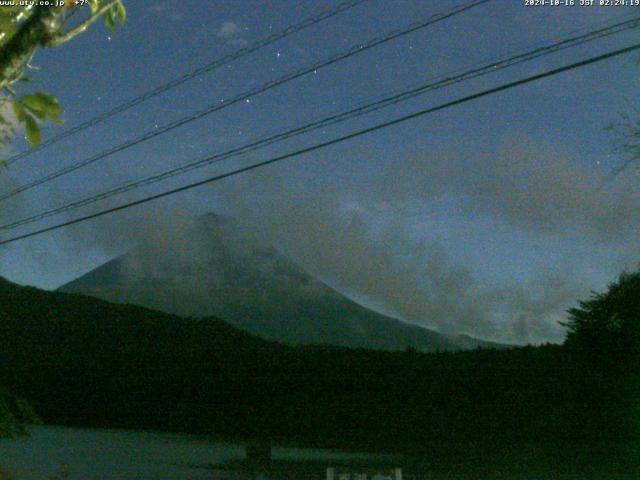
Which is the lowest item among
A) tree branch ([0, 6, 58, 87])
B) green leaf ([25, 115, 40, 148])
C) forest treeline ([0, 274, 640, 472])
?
green leaf ([25, 115, 40, 148])

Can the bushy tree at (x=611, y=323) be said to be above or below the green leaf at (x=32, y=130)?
above

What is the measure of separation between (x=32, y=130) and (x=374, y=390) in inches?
911

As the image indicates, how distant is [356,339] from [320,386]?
173ft

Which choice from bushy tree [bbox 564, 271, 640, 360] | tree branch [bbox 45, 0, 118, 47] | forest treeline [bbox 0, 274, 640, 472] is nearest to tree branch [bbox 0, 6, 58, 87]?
tree branch [bbox 45, 0, 118, 47]

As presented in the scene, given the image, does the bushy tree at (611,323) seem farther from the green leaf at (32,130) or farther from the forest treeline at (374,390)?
the green leaf at (32,130)

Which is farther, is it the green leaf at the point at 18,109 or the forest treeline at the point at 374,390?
the forest treeline at the point at 374,390

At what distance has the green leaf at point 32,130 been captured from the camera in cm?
312

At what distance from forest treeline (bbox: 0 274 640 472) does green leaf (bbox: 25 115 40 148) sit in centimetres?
1900

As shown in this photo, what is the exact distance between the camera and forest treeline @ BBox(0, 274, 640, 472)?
23328 mm

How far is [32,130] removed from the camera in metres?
3.13

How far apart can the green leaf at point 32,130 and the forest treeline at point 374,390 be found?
19001 millimetres

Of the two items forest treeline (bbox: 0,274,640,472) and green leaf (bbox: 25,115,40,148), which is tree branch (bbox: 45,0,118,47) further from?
forest treeline (bbox: 0,274,640,472)

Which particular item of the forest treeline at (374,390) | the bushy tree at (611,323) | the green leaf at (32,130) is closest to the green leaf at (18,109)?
the green leaf at (32,130)

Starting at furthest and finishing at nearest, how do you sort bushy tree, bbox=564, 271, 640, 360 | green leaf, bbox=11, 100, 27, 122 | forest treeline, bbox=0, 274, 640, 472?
bushy tree, bbox=564, 271, 640, 360 < forest treeline, bbox=0, 274, 640, 472 < green leaf, bbox=11, 100, 27, 122
